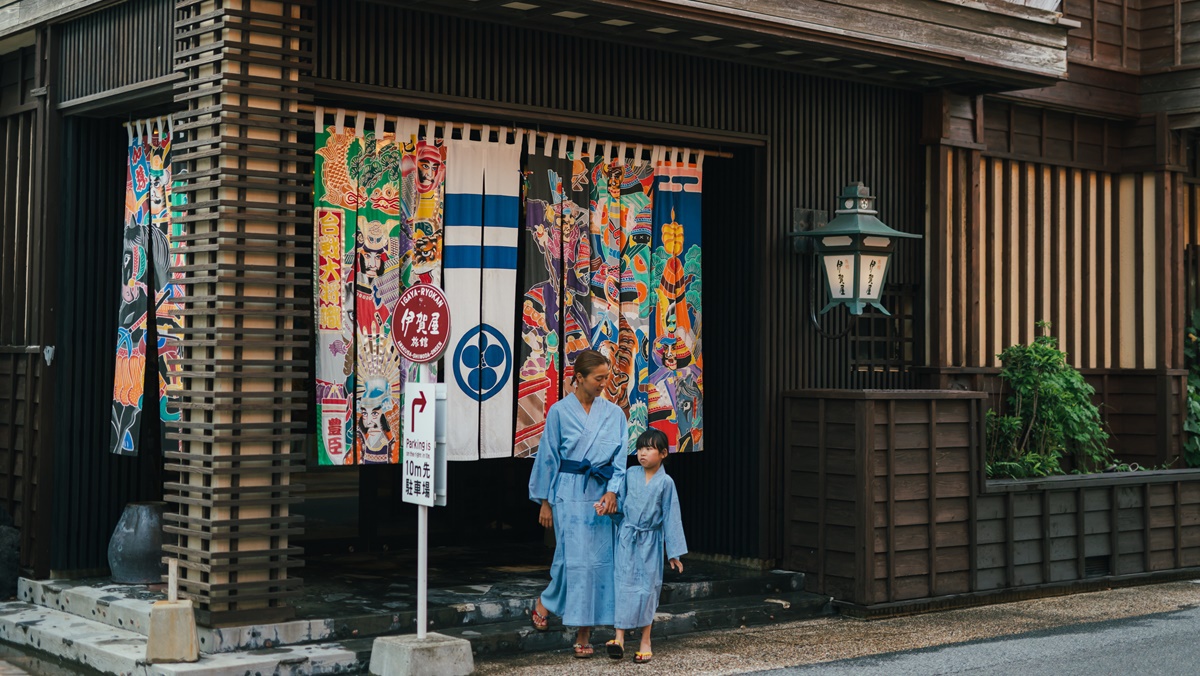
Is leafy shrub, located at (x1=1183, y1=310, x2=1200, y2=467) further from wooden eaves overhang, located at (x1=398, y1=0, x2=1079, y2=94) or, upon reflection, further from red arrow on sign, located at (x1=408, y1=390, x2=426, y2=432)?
red arrow on sign, located at (x1=408, y1=390, x2=426, y2=432)

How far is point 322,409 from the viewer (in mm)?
10156

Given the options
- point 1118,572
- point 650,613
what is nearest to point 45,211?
point 650,613

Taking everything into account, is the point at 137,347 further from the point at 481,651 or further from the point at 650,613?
the point at 650,613

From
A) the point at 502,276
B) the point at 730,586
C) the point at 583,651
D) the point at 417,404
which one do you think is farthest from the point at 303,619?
the point at 730,586

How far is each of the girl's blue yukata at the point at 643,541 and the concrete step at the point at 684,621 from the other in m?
0.71

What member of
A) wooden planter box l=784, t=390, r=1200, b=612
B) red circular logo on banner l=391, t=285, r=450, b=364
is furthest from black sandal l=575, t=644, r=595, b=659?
wooden planter box l=784, t=390, r=1200, b=612

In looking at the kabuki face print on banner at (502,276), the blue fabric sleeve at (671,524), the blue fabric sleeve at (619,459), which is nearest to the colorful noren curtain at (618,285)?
the kabuki face print on banner at (502,276)

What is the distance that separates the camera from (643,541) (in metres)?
9.43

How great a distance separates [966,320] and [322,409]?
683 cm

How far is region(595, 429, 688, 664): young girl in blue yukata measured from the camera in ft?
30.8

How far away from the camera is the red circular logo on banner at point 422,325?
8523 millimetres

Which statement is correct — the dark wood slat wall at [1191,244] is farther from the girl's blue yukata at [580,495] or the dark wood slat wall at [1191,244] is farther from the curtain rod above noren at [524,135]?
the girl's blue yukata at [580,495]

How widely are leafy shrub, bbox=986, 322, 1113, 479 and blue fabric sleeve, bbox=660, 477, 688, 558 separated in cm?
493

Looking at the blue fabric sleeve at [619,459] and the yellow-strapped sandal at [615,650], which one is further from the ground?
the blue fabric sleeve at [619,459]
